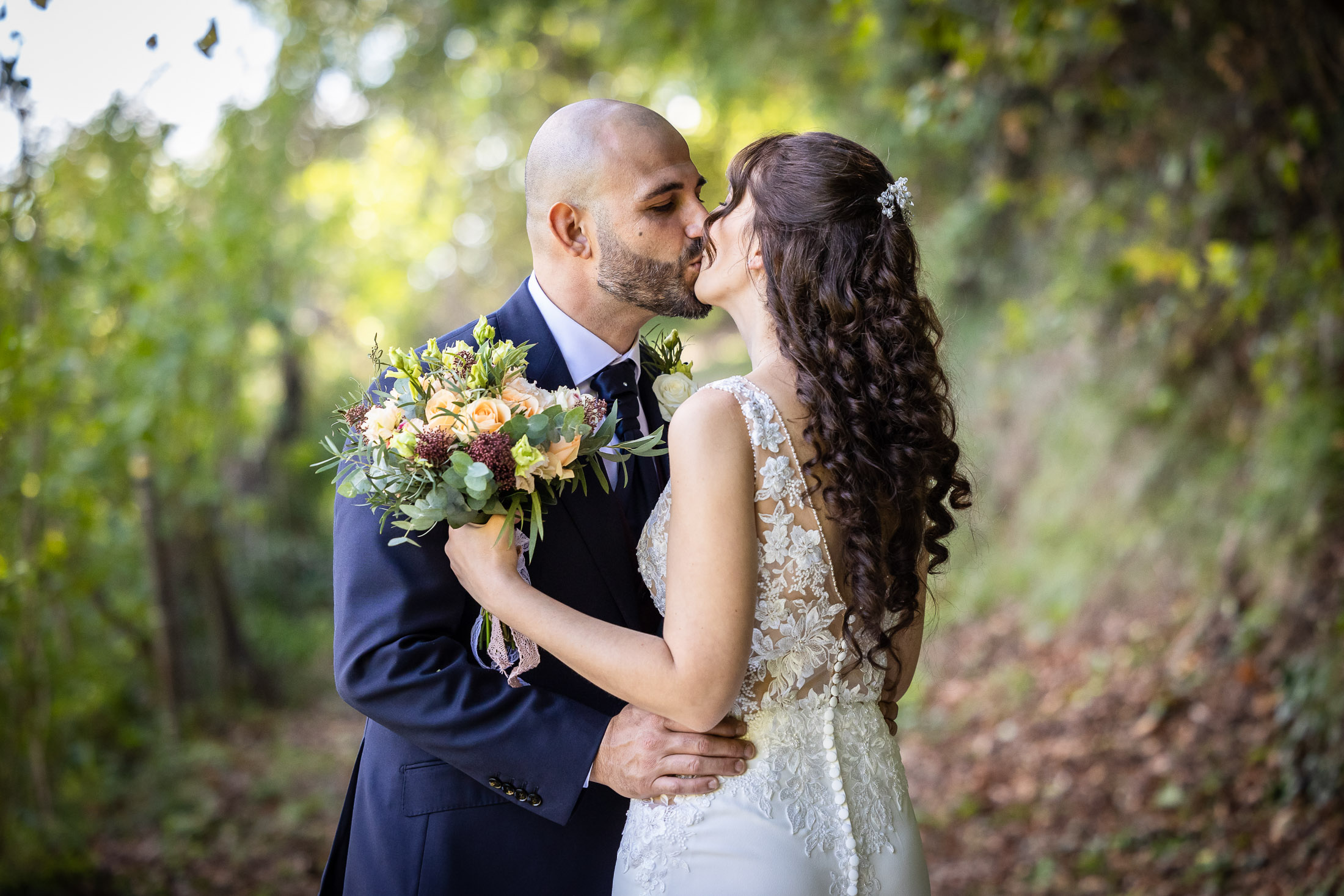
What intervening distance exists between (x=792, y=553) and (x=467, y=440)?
62cm

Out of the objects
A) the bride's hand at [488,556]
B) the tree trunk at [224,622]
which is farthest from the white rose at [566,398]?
the tree trunk at [224,622]

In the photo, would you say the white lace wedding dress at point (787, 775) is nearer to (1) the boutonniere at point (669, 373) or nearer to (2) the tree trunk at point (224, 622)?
(1) the boutonniere at point (669, 373)

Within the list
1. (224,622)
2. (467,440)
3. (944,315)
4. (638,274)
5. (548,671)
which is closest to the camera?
(467,440)

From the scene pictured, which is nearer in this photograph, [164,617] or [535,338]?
[535,338]

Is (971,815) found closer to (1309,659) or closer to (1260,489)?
(1309,659)

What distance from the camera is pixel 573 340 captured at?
7.84 feet

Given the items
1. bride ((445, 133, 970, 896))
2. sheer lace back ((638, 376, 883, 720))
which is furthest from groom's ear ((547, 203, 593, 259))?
sheer lace back ((638, 376, 883, 720))

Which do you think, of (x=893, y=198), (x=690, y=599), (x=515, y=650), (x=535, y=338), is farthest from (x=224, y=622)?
(x=893, y=198)

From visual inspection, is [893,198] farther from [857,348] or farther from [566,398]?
[566,398]

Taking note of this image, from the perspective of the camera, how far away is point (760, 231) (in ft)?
6.60

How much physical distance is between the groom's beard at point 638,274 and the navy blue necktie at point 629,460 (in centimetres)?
17

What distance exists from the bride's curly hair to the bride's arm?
196mm

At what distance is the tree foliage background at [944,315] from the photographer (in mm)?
4367

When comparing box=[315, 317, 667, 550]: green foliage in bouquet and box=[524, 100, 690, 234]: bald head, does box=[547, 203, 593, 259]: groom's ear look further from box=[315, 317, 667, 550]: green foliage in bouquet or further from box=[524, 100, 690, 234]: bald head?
box=[315, 317, 667, 550]: green foliage in bouquet
